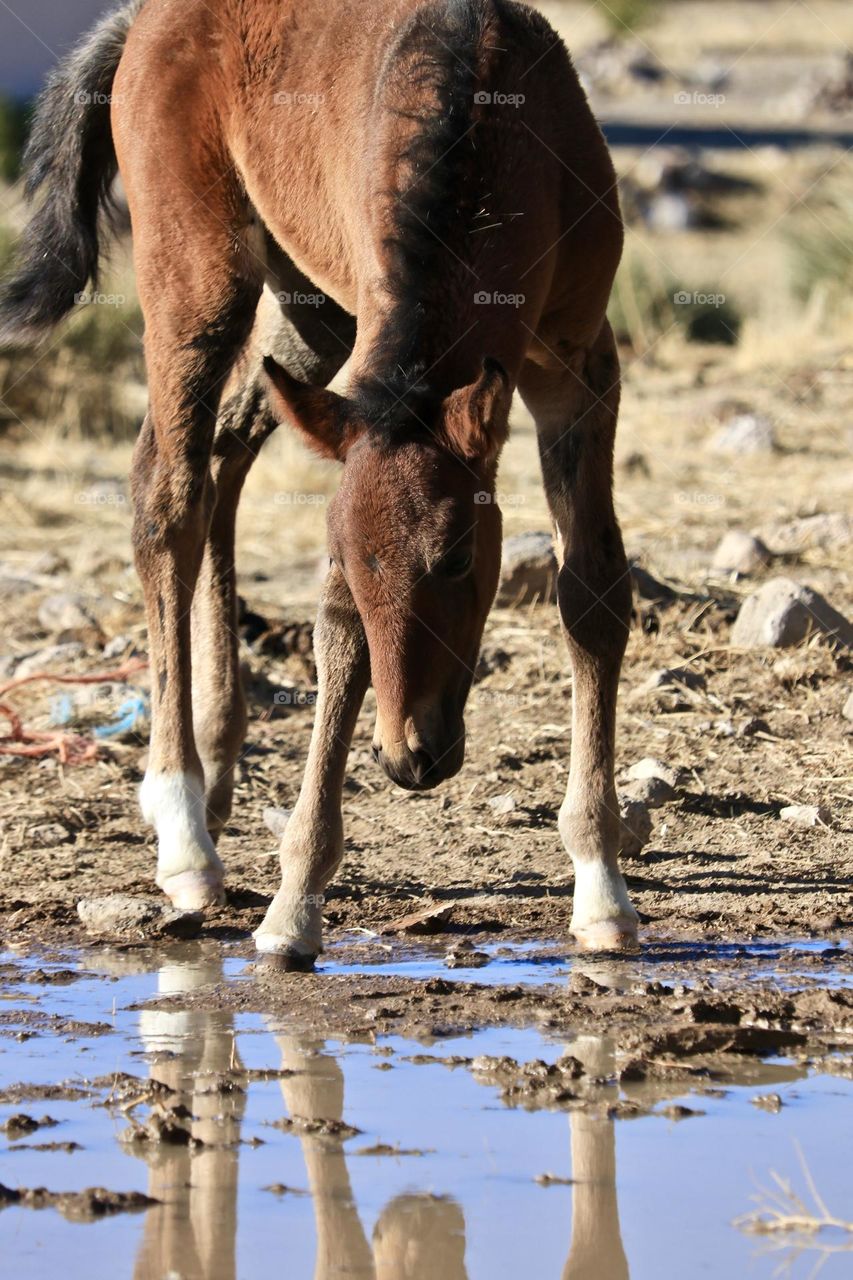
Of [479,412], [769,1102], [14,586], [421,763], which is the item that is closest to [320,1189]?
[769,1102]

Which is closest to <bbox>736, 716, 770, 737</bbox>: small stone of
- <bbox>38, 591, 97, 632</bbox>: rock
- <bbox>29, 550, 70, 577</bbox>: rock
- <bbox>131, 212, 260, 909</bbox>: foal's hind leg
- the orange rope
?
<bbox>131, 212, 260, 909</bbox>: foal's hind leg

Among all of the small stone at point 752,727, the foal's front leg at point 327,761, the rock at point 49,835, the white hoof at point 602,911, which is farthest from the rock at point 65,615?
the white hoof at point 602,911

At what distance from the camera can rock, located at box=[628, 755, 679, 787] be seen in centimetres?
563

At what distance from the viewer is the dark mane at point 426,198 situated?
3865 mm

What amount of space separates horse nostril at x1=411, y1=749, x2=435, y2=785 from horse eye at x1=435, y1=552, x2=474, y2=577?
376 millimetres

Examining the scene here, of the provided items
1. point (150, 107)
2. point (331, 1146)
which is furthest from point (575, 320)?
point (331, 1146)

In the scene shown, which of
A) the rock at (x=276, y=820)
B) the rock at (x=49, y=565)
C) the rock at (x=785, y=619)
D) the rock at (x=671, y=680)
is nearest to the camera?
the rock at (x=276, y=820)

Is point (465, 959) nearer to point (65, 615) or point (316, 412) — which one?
point (316, 412)

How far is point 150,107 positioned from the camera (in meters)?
5.34

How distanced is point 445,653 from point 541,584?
11.9 feet

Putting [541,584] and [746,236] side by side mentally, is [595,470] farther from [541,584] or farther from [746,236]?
[746,236]

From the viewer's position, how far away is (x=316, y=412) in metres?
3.87

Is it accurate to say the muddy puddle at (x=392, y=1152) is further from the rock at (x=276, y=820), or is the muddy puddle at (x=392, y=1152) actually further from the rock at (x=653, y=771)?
the rock at (x=653, y=771)

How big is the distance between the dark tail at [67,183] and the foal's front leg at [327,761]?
2.11 meters
